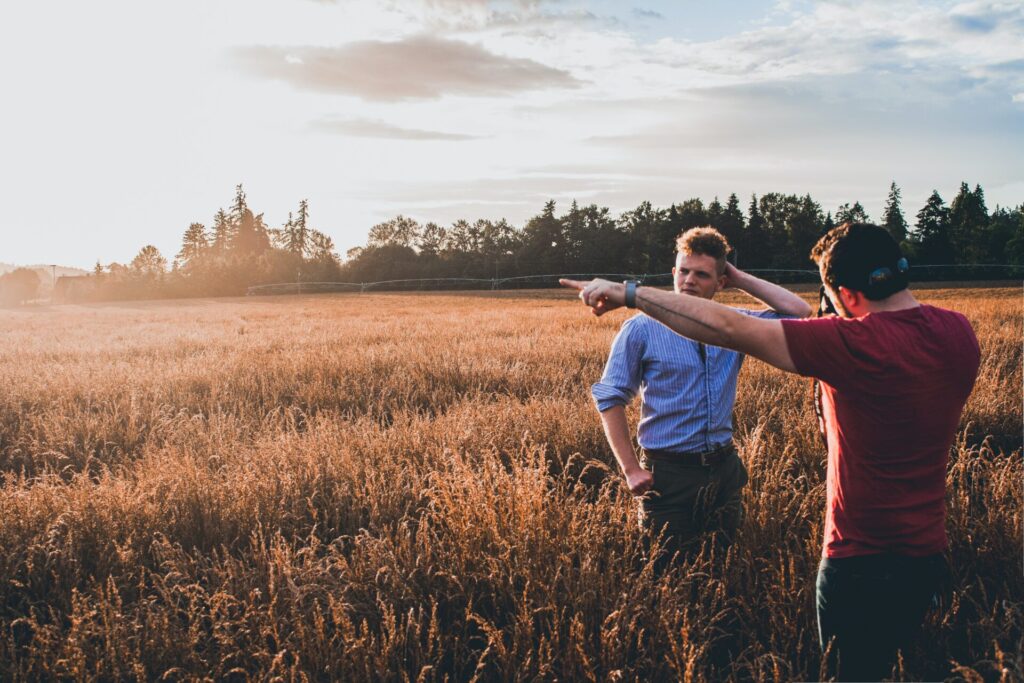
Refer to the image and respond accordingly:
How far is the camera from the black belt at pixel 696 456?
3.01m

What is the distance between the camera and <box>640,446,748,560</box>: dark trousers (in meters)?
3.01

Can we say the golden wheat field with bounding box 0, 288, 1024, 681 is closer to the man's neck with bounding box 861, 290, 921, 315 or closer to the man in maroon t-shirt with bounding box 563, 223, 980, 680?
the man in maroon t-shirt with bounding box 563, 223, 980, 680

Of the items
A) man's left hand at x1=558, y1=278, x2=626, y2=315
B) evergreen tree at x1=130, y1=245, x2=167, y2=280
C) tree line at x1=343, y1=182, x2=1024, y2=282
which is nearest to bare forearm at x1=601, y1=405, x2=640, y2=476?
man's left hand at x1=558, y1=278, x2=626, y2=315

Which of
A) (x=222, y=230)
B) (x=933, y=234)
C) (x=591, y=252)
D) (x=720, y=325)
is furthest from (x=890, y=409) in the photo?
(x=222, y=230)

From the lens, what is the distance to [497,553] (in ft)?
10.3

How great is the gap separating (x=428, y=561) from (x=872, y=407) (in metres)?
2.16

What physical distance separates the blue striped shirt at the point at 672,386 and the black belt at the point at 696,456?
0.07ft

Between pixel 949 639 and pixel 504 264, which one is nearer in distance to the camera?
pixel 949 639

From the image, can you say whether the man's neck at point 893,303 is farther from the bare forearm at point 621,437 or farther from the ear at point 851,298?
the bare forearm at point 621,437

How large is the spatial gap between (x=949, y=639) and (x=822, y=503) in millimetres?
1067

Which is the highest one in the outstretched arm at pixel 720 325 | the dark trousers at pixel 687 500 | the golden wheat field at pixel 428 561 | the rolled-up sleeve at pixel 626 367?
the outstretched arm at pixel 720 325

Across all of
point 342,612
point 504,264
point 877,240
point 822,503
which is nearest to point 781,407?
point 822,503

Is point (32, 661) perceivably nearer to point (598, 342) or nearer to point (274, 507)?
point (274, 507)

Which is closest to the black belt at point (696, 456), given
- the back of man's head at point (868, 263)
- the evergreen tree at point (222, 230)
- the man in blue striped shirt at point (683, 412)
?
the man in blue striped shirt at point (683, 412)
